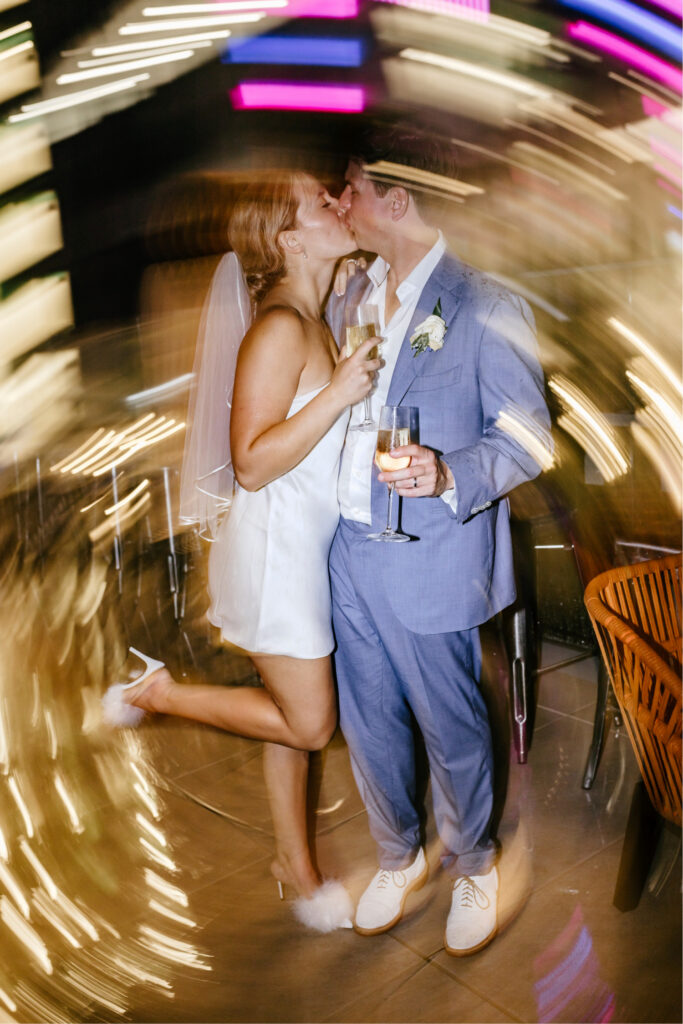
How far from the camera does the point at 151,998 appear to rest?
0.94m

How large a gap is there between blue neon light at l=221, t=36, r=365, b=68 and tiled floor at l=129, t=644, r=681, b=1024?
108cm

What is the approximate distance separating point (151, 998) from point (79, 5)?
1.26m

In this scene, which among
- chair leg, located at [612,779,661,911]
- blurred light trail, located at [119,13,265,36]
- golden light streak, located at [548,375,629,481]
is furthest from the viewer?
golden light streak, located at [548,375,629,481]

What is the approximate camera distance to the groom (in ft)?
3.03

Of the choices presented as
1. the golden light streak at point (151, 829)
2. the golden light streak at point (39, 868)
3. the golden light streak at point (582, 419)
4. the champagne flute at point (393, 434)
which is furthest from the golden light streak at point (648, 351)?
the golden light streak at point (39, 868)

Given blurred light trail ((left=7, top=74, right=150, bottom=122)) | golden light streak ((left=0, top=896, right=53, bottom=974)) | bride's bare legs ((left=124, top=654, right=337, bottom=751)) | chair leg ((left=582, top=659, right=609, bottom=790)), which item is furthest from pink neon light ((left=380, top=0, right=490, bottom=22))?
golden light streak ((left=0, top=896, right=53, bottom=974))

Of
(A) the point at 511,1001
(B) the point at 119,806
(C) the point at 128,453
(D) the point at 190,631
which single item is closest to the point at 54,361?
(C) the point at 128,453

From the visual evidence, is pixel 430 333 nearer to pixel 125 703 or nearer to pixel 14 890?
pixel 125 703

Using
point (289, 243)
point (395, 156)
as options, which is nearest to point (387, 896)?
point (289, 243)

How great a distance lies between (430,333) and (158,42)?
1.74 ft

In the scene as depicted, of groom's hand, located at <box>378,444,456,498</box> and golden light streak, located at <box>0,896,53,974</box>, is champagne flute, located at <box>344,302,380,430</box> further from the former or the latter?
golden light streak, located at <box>0,896,53,974</box>

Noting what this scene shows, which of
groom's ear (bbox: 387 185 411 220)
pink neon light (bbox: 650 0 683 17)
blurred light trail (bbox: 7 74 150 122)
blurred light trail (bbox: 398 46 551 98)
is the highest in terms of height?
pink neon light (bbox: 650 0 683 17)

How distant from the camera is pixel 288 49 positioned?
3.13 feet

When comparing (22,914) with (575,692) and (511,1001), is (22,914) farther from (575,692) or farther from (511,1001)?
(575,692)
